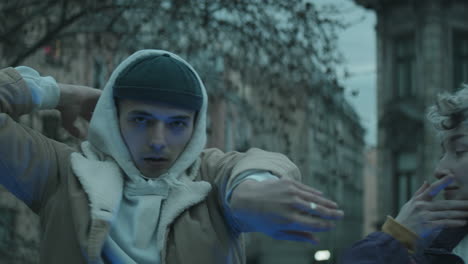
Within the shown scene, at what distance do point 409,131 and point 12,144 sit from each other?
18.5m

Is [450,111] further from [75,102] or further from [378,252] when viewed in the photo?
[75,102]

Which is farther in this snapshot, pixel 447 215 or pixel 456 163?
pixel 456 163

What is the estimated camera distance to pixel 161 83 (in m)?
2.08

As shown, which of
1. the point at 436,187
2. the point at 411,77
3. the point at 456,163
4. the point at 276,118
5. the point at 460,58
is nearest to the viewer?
the point at 436,187

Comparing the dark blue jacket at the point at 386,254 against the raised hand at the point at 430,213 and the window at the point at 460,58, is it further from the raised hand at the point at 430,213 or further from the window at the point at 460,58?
the window at the point at 460,58

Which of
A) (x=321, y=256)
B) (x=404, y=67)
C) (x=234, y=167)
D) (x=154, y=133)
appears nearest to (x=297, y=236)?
(x=234, y=167)

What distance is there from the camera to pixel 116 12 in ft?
20.1

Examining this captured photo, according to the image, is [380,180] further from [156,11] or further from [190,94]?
[190,94]

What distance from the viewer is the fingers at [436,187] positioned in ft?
6.56

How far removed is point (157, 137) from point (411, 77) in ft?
61.3

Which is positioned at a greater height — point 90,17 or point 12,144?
point 90,17

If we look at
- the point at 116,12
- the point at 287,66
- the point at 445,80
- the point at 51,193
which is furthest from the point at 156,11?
the point at 445,80

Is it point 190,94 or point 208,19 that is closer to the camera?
point 190,94

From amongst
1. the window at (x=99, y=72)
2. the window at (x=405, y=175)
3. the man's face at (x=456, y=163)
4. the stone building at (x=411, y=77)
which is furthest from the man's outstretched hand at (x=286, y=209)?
the window at (x=405, y=175)
